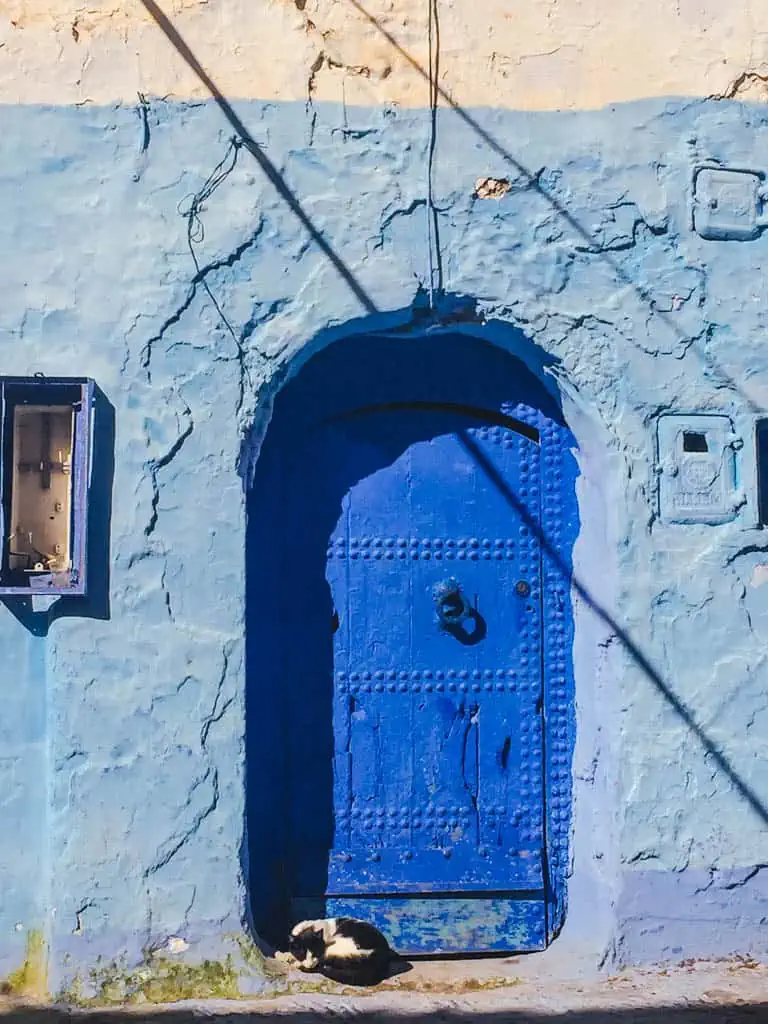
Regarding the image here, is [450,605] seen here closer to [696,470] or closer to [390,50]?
[696,470]

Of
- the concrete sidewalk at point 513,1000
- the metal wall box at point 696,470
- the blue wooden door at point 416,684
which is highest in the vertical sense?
the metal wall box at point 696,470

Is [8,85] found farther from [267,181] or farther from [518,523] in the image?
[518,523]

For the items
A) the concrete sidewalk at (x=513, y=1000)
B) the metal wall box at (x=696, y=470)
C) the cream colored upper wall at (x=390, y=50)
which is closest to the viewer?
the concrete sidewalk at (x=513, y=1000)

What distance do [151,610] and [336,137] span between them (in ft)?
5.28

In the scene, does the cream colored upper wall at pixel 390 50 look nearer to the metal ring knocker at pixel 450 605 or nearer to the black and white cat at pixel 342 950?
the metal ring knocker at pixel 450 605

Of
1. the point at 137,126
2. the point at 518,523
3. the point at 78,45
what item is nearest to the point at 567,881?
the point at 518,523

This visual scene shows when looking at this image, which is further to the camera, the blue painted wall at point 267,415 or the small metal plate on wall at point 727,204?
the small metal plate on wall at point 727,204

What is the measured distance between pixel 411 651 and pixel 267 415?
93 centimetres

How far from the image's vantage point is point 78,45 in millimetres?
3588

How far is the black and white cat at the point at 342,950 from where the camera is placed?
349cm

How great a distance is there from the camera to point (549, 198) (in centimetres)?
370

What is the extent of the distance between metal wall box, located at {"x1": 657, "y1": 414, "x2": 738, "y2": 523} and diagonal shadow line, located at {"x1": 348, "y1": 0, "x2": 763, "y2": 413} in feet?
0.52

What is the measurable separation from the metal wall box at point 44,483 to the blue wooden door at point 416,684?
0.70 metres

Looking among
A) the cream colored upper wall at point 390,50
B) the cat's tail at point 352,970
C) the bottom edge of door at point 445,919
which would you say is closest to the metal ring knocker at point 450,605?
the bottom edge of door at point 445,919
